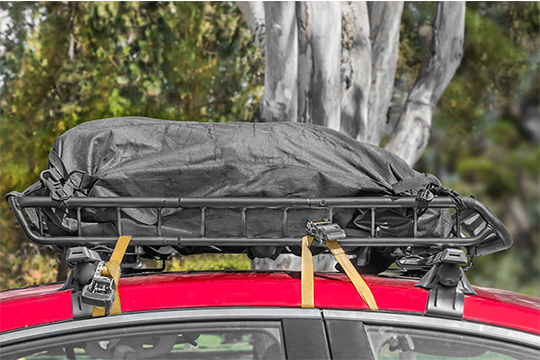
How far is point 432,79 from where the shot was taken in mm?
6961

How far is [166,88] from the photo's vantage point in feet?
37.5

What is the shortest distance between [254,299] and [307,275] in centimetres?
14

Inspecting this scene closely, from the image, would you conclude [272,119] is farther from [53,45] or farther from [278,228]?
[53,45]

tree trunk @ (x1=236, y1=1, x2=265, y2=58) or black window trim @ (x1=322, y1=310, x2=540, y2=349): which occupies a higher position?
tree trunk @ (x1=236, y1=1, x2=265, y2=58)

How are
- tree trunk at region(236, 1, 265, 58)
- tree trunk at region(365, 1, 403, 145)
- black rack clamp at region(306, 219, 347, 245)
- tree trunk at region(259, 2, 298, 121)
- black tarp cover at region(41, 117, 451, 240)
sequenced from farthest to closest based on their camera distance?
1. tree trunk at region(365, 1, 403, 145)
2. tree trunk at region(236, 1, 265, 58)
3. tree trunk at region(259, 2, 298, 121)
4. black tarp cover at region(41, 117, 451, 240)
5. black rack clamp at region(306, 219, 347, 245)

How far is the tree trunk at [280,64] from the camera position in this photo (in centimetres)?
535

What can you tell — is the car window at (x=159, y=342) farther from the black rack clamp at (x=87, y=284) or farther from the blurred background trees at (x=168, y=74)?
the blurred background trees at (x=168, y=74)

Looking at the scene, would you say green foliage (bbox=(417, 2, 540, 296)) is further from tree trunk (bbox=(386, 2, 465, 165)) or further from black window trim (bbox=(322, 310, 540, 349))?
black window trim (bbox=(322, 310, 540, 349))

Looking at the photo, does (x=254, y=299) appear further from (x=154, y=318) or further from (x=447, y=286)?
(x=447, y=286)

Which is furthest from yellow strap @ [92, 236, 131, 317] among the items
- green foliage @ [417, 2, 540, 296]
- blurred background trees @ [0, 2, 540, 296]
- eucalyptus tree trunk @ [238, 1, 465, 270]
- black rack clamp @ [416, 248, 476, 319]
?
blurred background trees @ [0, 2, 540, 296]

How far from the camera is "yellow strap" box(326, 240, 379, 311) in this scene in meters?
1.50

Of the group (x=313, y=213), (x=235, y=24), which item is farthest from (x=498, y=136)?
(x=235, y=24)

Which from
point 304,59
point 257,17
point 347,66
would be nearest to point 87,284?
point 304,59

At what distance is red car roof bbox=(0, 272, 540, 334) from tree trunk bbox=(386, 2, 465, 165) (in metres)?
5.04
